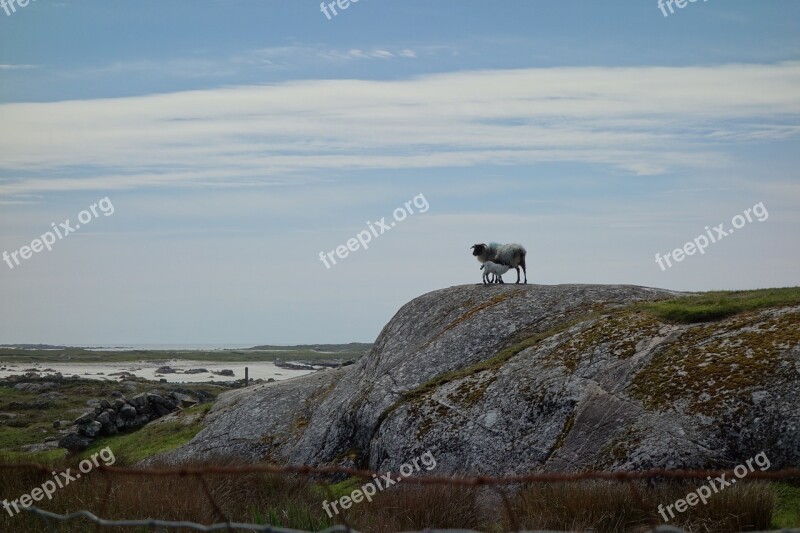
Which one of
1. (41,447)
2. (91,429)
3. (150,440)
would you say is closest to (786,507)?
(150,440)

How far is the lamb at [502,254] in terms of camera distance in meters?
26.2

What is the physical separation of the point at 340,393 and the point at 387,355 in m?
1.89

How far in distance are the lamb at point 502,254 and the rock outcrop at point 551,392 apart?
0.95m

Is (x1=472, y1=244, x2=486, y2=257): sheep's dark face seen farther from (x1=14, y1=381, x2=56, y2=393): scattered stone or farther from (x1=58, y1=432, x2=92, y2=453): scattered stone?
(x1=14, y1=381, x2=56, y2=393): scattered stone

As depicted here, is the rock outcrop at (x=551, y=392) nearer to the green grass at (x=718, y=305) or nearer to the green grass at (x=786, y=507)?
the green grass at (x=718, y=305)

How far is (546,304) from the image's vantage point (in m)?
23.6

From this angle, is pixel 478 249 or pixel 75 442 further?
A: pixel 75 442

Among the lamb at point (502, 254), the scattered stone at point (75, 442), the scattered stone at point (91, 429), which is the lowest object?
the scattered stone at point (75, 442)

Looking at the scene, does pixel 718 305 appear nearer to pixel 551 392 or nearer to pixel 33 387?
pixel 551 392

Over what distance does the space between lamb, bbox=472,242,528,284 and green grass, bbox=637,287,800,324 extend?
567 cm

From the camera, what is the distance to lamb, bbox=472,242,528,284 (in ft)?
86.0

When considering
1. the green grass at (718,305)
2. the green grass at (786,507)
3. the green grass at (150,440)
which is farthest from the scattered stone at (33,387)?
the green grass at (786,507)

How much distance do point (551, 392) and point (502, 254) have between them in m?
8.42

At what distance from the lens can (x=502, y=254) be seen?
2638 cm
